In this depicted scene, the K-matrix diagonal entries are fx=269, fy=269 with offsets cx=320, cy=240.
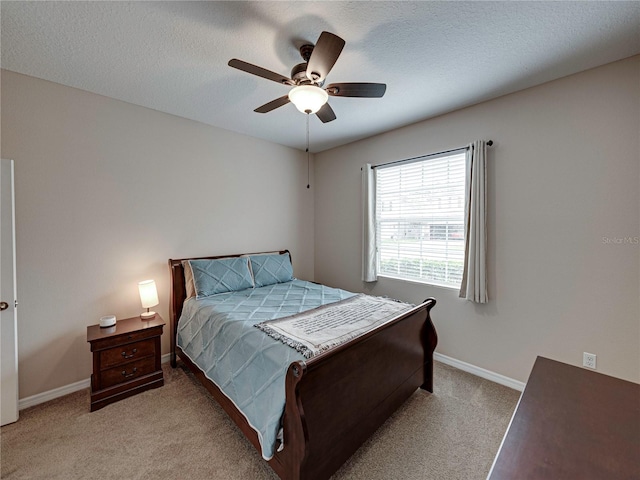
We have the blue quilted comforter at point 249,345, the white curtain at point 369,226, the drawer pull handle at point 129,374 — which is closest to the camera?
the blue quilted comforter at point 249,345

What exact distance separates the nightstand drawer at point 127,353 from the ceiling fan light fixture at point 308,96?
2365mm

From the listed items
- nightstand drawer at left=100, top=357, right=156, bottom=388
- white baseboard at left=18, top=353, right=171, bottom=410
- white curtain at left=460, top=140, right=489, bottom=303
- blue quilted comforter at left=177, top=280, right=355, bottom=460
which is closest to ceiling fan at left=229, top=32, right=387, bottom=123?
white curtain at left=460, top=140, right=489, bottom=303

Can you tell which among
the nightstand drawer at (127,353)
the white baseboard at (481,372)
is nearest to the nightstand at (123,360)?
the nightstand drawer at (127,353)

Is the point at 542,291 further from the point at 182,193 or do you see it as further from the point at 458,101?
the point at 182,193

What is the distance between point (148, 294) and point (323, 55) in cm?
255

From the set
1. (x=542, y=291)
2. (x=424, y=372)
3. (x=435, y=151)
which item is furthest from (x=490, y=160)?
(x=424, y=372)

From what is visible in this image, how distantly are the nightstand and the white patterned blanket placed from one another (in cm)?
123

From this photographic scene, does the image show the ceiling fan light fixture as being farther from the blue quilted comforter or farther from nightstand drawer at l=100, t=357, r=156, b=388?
nightstand drawer at l=100, t=357, r=156, b=388

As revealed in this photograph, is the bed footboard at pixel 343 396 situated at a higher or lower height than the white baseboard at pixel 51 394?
higher

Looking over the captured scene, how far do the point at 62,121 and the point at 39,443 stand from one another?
8.16ft

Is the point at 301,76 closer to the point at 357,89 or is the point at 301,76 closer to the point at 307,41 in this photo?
the point at 307,41

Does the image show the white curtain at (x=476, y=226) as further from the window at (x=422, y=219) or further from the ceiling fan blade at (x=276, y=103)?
the ceiling fan blade at (x=276, y=103)

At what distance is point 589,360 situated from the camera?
6.95 feet

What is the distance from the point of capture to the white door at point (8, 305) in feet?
6.41
